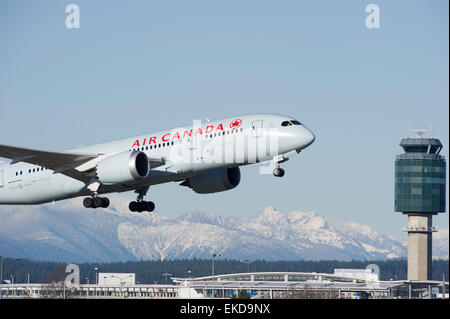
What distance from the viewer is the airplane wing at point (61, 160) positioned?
65188 millimetres

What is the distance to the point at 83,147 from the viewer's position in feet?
231

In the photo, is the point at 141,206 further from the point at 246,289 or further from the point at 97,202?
the point at 246,289

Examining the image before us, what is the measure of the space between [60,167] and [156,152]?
28.8ft

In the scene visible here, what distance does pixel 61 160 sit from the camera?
66750mm

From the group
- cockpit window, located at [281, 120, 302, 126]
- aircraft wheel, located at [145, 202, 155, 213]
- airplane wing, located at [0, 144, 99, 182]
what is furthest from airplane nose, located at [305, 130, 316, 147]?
airplane wing, located at [0, 144, 99, 182]

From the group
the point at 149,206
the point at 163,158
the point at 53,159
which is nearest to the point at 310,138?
the point at 163,158

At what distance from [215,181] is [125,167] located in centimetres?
1086

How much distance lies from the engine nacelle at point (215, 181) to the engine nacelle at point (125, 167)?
30.5 ft

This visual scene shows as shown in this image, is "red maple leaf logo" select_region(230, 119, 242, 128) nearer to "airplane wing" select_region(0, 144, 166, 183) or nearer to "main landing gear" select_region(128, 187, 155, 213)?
"airplane wing" select_region(0, 144, 166, 183)

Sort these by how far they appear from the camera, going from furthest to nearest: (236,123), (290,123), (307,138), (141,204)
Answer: (141,204), (290,123), (236,123), (307,138)

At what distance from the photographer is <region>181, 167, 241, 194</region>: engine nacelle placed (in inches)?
2790
